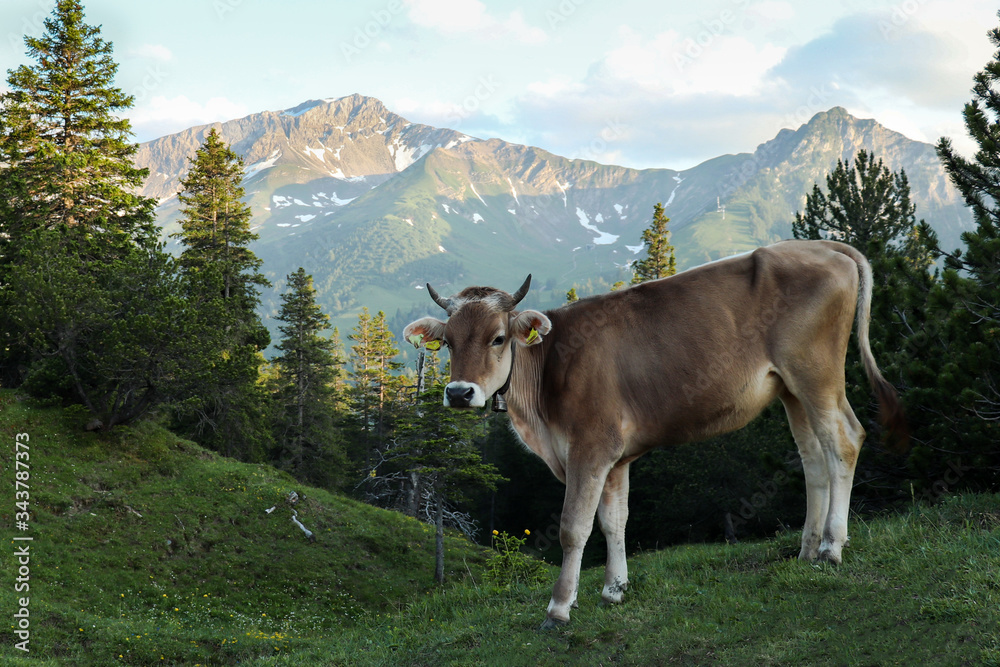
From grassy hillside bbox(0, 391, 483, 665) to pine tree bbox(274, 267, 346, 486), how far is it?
1278 cm

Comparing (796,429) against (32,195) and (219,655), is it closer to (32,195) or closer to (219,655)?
(219,655)

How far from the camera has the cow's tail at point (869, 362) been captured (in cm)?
686

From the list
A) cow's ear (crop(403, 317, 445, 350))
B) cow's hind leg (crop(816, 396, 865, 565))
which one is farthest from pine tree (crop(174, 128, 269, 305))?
cow's hind leg (crop(816, 396, 865, 565))

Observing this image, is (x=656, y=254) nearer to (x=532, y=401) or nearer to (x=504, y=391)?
(x=532, y=401)

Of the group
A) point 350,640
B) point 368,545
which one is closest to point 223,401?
point 368,545

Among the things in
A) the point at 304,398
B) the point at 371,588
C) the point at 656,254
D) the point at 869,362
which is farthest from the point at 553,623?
the point at 656,254

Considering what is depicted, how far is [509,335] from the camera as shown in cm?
656

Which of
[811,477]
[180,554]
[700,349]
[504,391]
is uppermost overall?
[700,349]

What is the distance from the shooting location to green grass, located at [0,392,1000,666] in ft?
16.5

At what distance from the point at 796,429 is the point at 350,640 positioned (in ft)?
19.7

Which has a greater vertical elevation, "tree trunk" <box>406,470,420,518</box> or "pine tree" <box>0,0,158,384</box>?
"pine tree" <box>0,0,158,384</box>

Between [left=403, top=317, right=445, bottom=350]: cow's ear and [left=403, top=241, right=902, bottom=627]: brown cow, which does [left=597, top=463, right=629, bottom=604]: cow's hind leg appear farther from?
[left=403, top=317, right=445, bottom=350]: cow's ear

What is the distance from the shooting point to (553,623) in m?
6.21

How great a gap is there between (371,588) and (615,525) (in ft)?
69.1
